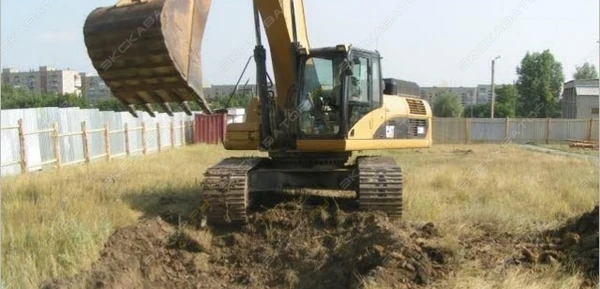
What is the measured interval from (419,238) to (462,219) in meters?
1.74

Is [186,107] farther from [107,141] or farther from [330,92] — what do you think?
[107,141]

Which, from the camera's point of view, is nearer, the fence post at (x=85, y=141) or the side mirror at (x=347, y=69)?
the side mirror at (x=347, y=69)

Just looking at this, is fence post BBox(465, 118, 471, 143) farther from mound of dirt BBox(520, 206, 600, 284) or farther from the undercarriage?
mound of dirt BBox(520, 206, 600, 284)

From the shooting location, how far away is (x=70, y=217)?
6934 mm

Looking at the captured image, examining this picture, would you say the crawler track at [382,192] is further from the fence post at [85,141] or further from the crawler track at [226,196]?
the fence post at [85,141]

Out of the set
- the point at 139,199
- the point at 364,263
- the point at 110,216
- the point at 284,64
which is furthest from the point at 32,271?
the point at 284,64

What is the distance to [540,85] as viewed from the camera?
60281 millimetres

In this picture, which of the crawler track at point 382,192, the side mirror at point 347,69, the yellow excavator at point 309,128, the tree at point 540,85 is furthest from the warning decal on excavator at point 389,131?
the tree at point 540,85

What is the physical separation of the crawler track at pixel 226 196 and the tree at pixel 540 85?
2246 inches

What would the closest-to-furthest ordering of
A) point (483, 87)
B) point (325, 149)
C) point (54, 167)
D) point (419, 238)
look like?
point (419, 238) < point (325, 149) < point (54, 167) < point (483, 87)

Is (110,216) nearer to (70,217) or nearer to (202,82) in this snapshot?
(70,217)

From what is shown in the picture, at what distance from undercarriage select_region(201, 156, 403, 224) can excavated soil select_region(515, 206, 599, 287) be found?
192cm

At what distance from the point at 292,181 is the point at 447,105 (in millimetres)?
57403

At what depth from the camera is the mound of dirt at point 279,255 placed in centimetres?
525
